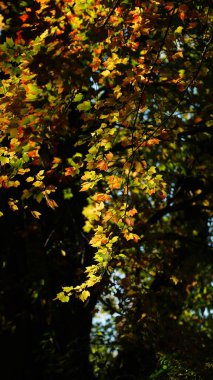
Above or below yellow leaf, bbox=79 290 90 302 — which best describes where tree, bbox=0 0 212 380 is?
above

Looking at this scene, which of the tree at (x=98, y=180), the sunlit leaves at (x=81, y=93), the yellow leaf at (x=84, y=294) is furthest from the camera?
the tree at (x=98, y=180)

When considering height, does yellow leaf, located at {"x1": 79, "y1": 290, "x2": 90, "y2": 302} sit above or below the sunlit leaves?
below

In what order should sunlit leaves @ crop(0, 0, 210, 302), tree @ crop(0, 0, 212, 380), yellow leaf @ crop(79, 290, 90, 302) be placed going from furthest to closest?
tree @ crop(0, 0, 212, 380) → yellow leaf @ crop(79, 290, 90, 302) → sunlit leaves @ crop(0, 0, 210, 302)

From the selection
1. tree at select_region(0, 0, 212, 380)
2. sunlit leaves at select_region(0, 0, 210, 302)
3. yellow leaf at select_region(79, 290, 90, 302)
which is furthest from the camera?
tree at select_region(0, 0, 212, 380)

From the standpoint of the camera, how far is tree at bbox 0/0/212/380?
518cm

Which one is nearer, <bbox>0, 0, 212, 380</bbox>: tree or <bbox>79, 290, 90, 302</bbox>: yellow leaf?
<bbox>79, 290, 90, 302</bbox>: yellow leaf

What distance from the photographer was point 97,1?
6.22 meters

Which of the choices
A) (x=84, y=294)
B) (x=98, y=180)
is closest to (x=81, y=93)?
(x=98, y=180)

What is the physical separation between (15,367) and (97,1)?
277 inches

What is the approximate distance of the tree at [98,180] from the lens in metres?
5.18

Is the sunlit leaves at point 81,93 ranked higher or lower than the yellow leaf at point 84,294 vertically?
higher

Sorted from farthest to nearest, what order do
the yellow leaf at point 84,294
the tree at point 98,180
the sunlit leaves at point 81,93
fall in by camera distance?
the tree at point 98,180, the yellow leaf at point 84,294, the sunlit leaves at point 81,93

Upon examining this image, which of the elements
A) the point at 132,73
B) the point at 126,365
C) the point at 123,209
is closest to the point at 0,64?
the point at 132,73

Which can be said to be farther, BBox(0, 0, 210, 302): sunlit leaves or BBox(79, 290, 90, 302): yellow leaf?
BBox(79, 290, 90, 302): yellow leaf
